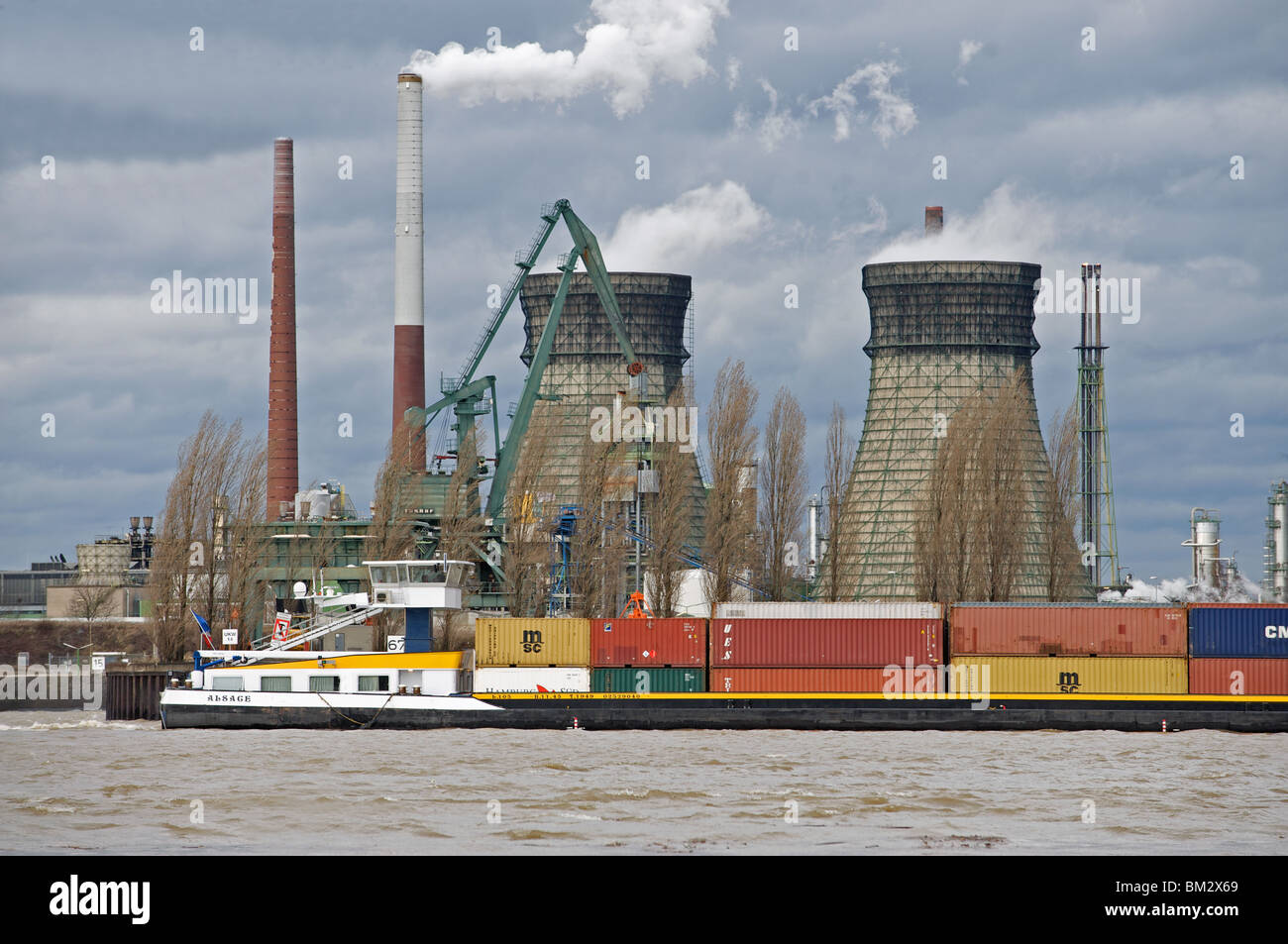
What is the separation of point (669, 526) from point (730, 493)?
11.8 feet

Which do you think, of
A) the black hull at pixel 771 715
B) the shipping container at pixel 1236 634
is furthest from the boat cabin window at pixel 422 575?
the shipping container at pixel 1236 634

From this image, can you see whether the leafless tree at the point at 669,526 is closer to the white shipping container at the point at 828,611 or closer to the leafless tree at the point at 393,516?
the leafless tree at the point at 393,516

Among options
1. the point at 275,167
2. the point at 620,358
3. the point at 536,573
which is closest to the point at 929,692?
the point at 536,573

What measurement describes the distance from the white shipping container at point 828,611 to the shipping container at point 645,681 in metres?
2.34

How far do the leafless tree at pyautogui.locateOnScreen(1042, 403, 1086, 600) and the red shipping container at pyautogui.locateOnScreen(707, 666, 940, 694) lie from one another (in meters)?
27.2

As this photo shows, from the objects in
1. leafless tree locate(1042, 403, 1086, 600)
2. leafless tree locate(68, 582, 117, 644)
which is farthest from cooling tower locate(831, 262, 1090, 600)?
leafless tree locate(68, 582, 117, 644)

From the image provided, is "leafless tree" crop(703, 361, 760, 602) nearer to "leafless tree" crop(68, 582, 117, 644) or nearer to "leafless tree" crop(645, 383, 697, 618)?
"leafless tree" crop(645, 383, 697, 618)

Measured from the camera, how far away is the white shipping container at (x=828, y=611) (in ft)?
189

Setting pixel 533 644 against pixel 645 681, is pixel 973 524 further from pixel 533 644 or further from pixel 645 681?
pixel 533 644

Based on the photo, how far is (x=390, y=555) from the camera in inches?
3273

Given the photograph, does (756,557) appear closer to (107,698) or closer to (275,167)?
(107,698)

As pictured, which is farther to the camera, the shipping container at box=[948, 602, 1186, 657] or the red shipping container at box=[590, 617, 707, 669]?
the red shipping container at box=[590, 617, 707, 669]

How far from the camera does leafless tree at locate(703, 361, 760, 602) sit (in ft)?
252

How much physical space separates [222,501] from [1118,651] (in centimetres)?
4212
